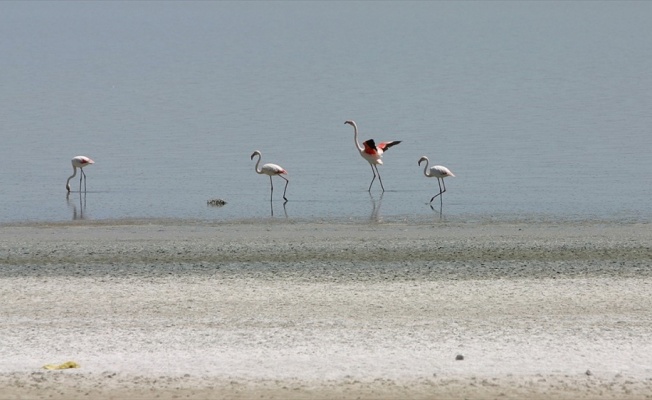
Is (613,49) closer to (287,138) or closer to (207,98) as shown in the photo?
(207,98)

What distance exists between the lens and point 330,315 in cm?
1292

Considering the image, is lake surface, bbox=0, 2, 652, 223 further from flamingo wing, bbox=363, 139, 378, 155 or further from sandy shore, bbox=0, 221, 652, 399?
sandy shore, bbox=0, 221, 652, 399

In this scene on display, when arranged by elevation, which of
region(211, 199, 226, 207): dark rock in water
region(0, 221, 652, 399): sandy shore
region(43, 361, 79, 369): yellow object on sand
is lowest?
region(43, 361, 79, 369): yellow object on sand

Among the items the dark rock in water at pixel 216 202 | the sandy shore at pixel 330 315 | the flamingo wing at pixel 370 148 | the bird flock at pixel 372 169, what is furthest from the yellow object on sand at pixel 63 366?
the flamingo wing at pixel 370 148

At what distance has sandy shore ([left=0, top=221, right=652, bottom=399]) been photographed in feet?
34.3

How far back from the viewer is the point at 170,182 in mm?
27250

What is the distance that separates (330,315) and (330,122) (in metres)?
27.8

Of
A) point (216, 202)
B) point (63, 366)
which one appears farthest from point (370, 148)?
point (63, 366)

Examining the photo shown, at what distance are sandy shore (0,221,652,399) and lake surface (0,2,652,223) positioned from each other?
4132mm

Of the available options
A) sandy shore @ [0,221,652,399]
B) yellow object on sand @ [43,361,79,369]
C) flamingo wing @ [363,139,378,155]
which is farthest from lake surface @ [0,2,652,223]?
yellow object on sand @ [43,361,79,369]

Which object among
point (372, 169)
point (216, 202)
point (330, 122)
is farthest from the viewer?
point (330, 122)

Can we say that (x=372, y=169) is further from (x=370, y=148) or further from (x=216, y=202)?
(x=216, y=202)

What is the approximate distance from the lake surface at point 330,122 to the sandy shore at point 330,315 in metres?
4.13

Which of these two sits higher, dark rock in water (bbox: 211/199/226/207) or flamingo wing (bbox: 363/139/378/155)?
flamingo wing (bbox: 363/139/378/155)
